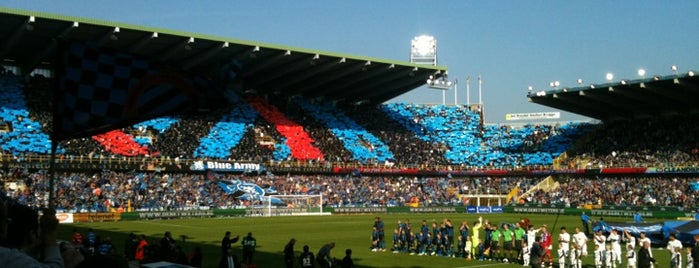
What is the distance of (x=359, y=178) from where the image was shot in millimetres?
70875

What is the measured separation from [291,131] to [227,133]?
8.06 meters

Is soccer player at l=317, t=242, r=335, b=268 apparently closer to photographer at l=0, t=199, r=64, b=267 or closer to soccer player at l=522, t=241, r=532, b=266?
soccer player at l=522, t=241, r=532, b=266

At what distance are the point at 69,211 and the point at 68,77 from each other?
42.7 metres

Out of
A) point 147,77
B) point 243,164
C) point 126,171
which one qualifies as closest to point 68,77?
point 147,77

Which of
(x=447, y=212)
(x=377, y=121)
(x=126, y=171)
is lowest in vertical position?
(x=447, y=212)

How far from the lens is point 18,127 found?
55688 mm

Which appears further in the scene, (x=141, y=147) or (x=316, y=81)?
(x=316, y=81)

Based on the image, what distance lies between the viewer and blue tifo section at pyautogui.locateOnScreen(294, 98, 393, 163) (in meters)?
75.1

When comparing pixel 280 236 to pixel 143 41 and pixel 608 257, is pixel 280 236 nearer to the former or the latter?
pixel 608 257

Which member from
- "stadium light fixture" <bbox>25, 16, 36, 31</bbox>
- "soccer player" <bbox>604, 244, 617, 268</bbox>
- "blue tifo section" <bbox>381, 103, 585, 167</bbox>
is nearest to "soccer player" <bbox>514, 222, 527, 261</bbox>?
"soccer player" <bbox>604, 244, 617, 268</bbox>

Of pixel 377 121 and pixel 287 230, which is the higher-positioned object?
pixel 377 121

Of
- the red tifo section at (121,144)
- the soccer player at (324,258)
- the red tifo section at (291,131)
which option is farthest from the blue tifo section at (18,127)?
the soccer player at (324,258)

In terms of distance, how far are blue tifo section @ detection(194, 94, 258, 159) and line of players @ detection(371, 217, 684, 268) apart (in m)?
37.0

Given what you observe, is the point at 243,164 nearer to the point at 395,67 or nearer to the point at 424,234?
the point at 395,67
